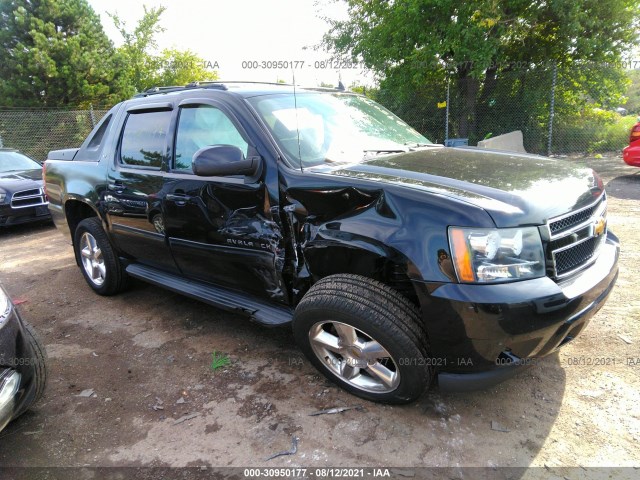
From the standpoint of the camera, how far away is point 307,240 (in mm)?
2496

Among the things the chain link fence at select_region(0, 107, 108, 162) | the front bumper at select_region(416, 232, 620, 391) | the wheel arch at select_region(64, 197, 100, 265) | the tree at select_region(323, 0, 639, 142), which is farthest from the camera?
the chain link fence at select_region(0, 107, 108, 162)

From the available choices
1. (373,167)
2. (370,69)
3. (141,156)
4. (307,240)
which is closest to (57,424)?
(307,240)

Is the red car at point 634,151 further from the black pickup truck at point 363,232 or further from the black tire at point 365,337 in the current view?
the black tire at point 365,337

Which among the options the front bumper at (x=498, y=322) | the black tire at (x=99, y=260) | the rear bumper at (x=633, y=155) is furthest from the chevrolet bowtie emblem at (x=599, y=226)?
the rear bumper at (x=633, y=155)

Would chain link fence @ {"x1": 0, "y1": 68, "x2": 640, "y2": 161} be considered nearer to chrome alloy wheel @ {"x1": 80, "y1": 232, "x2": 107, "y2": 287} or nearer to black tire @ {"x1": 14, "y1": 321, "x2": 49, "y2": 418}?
chrome alloy wheel @ {"x1": 80, "y1": 232, "x2": 107, "y2": 287}

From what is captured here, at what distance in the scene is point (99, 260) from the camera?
168 inches

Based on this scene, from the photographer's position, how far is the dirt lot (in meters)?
2.16

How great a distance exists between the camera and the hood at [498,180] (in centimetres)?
206

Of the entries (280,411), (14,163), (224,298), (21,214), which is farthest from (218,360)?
(14,163)

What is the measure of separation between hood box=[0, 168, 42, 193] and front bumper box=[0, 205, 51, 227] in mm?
318

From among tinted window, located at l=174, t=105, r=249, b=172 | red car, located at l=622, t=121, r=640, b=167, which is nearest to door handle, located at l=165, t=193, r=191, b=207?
tinted window, located at l=174, t=105, r=249, b=172

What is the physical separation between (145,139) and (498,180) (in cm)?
276

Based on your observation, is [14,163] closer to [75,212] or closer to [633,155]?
[75,212]

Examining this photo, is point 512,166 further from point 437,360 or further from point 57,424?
point 57,424
